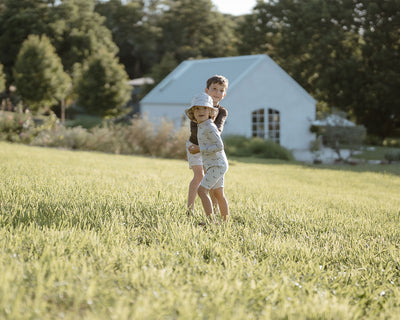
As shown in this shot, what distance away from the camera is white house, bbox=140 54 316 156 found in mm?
22844

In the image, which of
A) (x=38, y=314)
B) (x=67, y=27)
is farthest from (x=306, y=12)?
(x=38, y=314)

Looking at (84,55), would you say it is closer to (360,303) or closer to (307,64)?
(307,64)

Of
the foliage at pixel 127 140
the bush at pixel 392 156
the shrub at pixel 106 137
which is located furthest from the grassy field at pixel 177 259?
the bush at pixel 392 156

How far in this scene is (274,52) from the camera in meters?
38.0

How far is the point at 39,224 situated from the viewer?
3.95 meters

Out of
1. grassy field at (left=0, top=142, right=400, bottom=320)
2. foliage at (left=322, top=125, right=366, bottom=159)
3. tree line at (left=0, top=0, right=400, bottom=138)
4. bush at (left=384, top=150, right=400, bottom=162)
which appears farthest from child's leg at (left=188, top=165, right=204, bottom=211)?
tree line at (left=0, top=0, right=400, bottom=138)

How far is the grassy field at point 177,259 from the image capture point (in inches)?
99.0

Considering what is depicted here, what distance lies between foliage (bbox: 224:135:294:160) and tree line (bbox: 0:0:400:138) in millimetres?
11753

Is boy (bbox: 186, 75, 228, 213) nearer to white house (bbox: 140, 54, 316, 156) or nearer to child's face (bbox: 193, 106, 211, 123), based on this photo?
child's face (bbox: 193, 106, 211, 123)

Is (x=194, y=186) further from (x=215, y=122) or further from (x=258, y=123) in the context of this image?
→ (x=258, y=123)

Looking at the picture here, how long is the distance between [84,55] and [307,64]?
2326 centimetres

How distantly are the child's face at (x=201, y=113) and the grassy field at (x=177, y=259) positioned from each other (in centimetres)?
102

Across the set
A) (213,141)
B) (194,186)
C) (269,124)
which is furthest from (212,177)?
(269,124)

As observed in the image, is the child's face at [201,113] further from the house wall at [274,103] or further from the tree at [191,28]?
the tree at [191,28]
